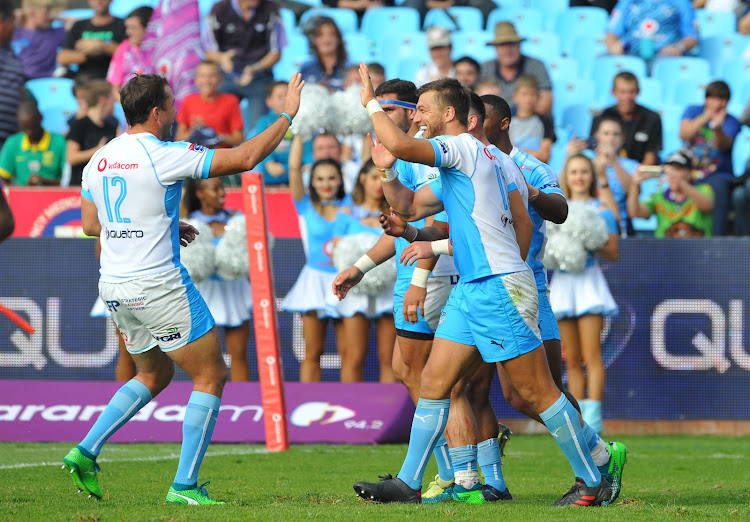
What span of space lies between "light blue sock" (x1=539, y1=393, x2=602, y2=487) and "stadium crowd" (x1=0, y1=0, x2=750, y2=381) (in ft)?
16.1

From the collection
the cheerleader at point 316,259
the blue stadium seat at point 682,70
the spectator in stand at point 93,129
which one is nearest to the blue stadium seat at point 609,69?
the blue stadium seat at point 682,70

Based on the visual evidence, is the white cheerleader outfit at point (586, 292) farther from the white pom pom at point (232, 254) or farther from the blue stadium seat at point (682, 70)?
the blue stadium seat at point (682, 70)

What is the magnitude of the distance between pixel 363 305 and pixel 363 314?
0.09 meters

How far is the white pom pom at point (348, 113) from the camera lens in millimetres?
10977

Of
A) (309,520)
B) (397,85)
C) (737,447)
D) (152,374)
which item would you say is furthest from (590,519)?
(737,447)

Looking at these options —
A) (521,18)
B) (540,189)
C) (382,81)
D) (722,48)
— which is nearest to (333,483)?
(540,189)

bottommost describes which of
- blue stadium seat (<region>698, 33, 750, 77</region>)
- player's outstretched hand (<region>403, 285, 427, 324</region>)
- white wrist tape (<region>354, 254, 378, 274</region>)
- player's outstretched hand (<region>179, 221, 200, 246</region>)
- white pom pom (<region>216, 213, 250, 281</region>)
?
white pom pom (<region>216, 213, 250, 281</region>)

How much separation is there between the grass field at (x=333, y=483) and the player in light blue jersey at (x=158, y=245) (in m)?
0.36

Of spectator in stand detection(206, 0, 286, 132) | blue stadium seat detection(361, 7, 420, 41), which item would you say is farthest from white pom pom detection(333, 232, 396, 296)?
blue stadium seat detection(361, 7, 420, 41)

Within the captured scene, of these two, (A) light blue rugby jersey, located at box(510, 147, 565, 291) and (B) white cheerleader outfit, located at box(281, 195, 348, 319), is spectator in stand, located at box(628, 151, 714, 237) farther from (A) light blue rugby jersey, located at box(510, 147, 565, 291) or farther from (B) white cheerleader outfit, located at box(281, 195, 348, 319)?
(A) light blue rugby jersey, located at box(510, 147, 565, 291)

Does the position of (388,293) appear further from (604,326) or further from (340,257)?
(604,326)

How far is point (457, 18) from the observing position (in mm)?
17062

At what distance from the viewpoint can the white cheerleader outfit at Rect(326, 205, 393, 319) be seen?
1065 cm

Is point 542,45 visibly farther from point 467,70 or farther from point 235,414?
point 235,414
